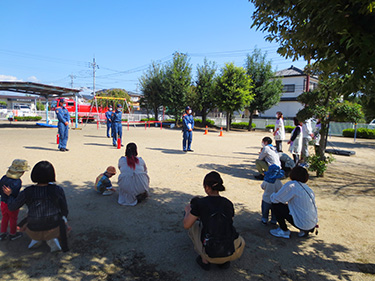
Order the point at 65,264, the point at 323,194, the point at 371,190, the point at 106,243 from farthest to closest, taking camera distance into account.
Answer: the point at 371,190
the point at 323,194
the point at 106,243
the point at 65,264

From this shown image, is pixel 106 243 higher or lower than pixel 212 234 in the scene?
lower

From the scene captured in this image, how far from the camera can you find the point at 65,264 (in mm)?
2857

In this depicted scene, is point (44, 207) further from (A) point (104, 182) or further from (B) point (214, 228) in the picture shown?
(A) point (104, 182)

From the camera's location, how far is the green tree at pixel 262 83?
27.9m

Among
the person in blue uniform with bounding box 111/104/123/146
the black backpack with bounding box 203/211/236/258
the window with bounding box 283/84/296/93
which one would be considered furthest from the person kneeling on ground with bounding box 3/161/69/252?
the window with bounding box 283/84/296/93

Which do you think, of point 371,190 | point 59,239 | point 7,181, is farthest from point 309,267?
point 371,190

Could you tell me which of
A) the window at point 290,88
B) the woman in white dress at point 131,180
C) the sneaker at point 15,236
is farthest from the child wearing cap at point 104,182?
the window at point 290,88

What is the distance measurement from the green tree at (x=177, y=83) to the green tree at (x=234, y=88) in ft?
16.4

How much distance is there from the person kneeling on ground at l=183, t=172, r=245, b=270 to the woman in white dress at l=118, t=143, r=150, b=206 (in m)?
2.03

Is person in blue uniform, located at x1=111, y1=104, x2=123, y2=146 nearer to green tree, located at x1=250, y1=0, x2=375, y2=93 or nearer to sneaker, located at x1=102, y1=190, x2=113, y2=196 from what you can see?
sneaker, located at x1=102, y1=190, x2=113, y2=196

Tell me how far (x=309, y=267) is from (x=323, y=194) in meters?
3.18

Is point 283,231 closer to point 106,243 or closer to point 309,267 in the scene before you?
point 309,267

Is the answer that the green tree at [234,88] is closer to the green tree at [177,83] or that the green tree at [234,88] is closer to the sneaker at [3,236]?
the green tree at [177,83]

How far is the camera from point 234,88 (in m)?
25.4
